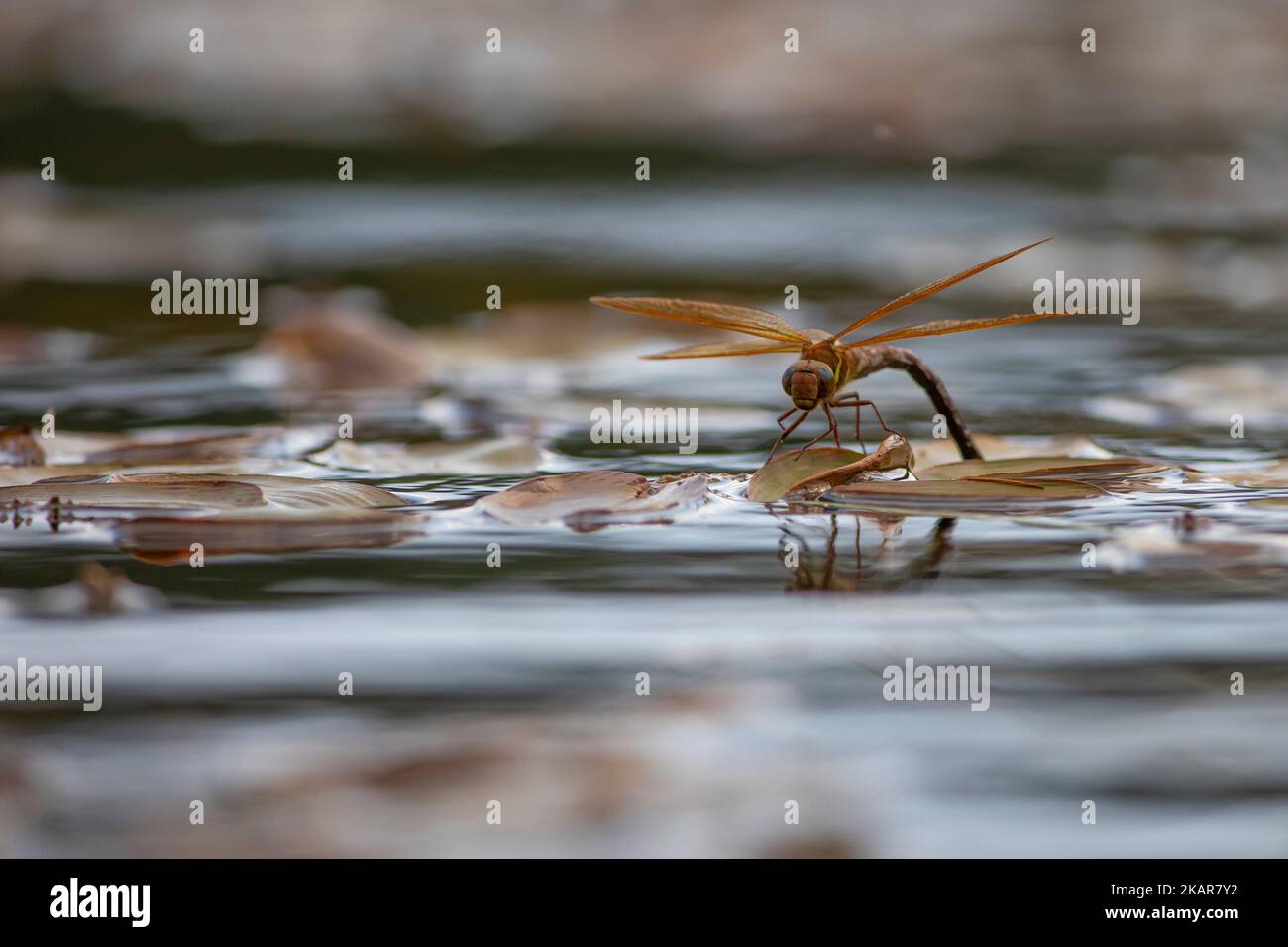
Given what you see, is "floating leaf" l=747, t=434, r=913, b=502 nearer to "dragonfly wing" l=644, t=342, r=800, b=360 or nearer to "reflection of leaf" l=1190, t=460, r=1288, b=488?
"dragonfly wing" l=644, t=342, r=800, b=360

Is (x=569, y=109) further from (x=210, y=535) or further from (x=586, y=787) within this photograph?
(x=586, y=787)

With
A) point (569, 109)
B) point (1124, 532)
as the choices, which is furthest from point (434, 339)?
point (1124, 532)
